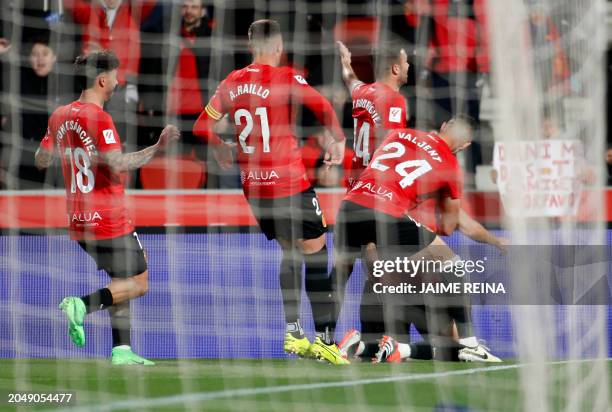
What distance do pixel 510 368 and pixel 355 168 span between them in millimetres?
1775

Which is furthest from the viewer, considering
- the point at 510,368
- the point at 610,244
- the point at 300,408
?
the point at 610,244

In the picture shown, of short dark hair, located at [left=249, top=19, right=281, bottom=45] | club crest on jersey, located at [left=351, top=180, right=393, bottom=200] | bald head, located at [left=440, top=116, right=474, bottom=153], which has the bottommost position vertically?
club crest on jersey, located at [left=351, top=180, right=393, bottom=200]

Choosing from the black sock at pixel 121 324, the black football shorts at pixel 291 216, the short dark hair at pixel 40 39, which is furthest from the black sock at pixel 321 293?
the short dark hair at pixel 40 39

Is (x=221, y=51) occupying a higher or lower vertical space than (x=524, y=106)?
higher

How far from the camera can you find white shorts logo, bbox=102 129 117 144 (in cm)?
727

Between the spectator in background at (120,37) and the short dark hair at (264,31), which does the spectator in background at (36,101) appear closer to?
the spectator in background at (120,37)

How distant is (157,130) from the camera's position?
8.46 meters

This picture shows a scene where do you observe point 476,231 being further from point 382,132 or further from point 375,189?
point 382,132

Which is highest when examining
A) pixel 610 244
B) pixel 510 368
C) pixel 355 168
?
pixel 355 168

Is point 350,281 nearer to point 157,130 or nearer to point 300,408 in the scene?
point 157,130

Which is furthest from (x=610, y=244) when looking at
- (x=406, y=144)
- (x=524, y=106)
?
(x=524, y=106)

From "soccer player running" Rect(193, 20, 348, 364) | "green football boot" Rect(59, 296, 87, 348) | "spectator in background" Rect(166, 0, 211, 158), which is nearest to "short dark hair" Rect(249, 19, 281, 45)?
"soccer player running" Rect(193, 20, 348, 364)

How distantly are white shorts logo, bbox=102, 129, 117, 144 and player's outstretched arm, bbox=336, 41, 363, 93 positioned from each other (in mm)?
1473

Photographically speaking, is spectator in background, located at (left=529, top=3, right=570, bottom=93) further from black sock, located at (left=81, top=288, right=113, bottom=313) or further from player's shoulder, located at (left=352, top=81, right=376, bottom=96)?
black sock, located at (left=81, top=288, right=113, bottom=313)
